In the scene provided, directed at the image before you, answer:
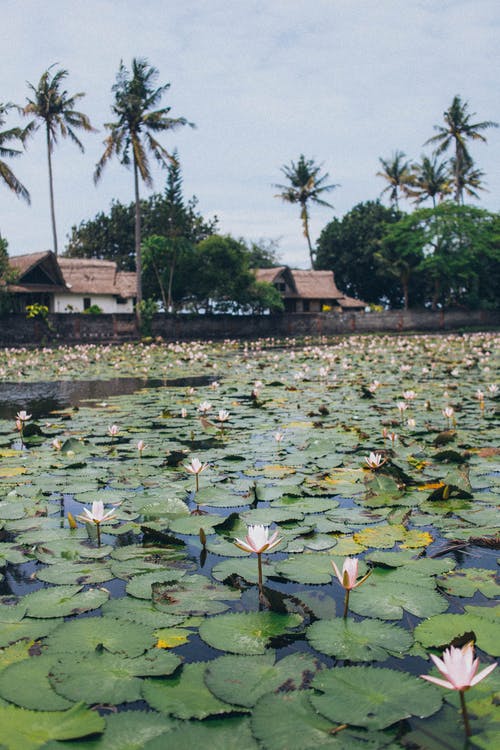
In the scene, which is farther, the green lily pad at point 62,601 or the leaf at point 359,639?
the green lily pad at point 62,601

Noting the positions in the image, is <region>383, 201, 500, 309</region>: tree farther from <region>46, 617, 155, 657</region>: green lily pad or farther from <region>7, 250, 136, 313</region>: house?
<region>46, 617, 155, 657</region>: green lily pad

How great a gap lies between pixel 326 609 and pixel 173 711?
69cm

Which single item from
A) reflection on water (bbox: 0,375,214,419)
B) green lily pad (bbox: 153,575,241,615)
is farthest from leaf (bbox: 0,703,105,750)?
reflection on water (bbox: 0,375,214,419)

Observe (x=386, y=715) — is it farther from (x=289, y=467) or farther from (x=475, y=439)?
(x=475, y=439)

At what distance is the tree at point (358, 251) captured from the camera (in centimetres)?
4603

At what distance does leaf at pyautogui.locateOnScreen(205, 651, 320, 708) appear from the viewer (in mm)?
1436

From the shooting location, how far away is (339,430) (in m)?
4.96

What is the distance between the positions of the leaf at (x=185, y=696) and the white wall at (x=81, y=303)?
32349 millimetres

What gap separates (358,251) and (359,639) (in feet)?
153

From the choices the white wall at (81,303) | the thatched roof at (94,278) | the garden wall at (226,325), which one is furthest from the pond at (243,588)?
the thatched roof at (94,278)

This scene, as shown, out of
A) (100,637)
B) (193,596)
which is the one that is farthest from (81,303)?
(100,637)

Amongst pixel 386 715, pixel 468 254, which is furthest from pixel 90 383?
pixel 468 254

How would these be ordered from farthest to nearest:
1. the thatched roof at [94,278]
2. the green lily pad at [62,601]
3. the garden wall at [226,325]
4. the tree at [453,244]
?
the tree at [453,244], the thatched roof at [94,278], the garden wall at [226,325], the green lily pad at [62,601]

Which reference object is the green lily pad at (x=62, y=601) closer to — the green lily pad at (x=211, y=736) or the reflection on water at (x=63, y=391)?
the green lily pad at (x=211, y=736)
